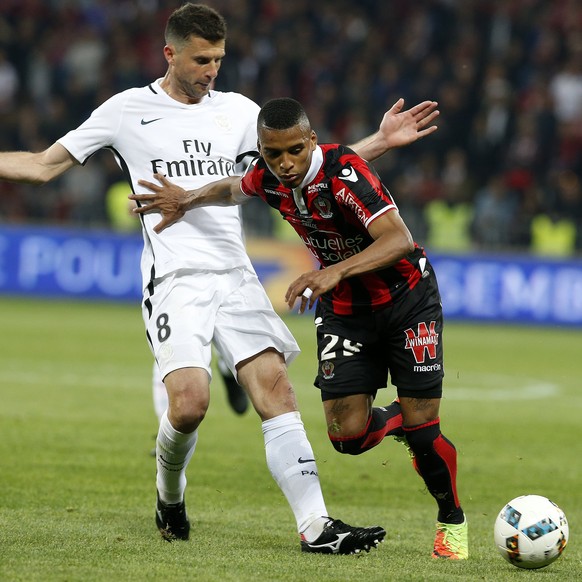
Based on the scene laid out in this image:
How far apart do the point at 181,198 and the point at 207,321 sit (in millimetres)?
611

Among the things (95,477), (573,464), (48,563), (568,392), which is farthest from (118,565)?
(568,392)

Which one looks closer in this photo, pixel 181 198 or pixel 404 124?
pixel 181 198

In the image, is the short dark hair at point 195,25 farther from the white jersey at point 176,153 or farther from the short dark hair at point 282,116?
the short dark hair at point 282,116

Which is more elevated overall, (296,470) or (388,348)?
(388,348)

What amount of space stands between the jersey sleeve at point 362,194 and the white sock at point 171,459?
130 cm

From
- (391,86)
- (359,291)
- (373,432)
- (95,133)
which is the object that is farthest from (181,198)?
(391,86)

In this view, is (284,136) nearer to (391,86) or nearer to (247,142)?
(247,142)

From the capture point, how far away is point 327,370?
5945 mm

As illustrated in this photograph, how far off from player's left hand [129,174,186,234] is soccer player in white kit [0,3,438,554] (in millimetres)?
91

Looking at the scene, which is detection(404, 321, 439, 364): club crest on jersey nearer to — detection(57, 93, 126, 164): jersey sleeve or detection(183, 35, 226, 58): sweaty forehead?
detection(183, 35, 226, 58): sweaty forehead

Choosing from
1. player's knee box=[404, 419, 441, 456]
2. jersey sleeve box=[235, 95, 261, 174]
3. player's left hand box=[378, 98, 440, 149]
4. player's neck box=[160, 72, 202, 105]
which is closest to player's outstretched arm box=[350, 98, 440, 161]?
player's left hand box=[378, 98, 440, 149]

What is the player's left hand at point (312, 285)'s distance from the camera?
16.5ft

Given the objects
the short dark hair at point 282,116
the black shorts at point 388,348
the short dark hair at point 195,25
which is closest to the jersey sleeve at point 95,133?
the short dark hair at point 195,25

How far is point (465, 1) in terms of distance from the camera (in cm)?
2241
